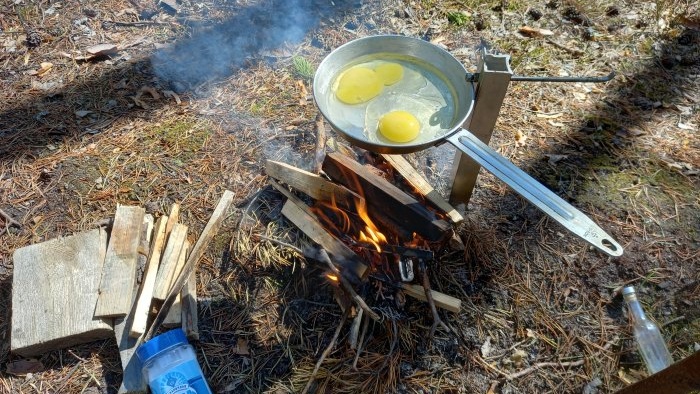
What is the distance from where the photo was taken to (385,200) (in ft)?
9.04

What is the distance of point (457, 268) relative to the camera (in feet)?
9.38

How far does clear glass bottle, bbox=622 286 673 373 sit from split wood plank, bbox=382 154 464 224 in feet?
3.56

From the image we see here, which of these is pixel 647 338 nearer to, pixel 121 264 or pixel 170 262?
pixel 170 262

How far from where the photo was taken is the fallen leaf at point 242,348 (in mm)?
2625

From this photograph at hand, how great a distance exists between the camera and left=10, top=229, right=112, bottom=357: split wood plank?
2.59 metres

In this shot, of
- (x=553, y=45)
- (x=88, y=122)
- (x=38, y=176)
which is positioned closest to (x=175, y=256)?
(x=38, y=176)

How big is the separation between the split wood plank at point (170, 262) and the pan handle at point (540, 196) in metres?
1.90

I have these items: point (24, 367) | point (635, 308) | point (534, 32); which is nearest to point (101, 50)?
point (24, 367)

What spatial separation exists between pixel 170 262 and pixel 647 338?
2853 millimetres

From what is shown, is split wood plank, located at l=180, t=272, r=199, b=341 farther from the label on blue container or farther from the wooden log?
the wooden log

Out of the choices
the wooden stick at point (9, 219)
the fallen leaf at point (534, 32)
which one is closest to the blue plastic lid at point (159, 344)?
the wooden stick at point (9, 219)

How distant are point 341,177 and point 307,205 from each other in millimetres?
311

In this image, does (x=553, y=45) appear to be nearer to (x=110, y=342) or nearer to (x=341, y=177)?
(x=341, y=177)

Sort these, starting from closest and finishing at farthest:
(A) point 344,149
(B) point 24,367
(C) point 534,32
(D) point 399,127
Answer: (D) point 399,127 → (B) point 24,367 → (A) point 344,149 → (C) point 534,32
